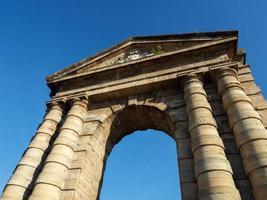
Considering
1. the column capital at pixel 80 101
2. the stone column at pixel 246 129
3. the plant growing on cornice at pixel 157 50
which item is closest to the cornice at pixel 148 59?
the plant growing on cornice at pixel 157 50

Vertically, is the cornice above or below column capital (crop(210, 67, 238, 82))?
above

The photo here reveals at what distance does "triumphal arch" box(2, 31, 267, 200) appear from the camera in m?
7.34

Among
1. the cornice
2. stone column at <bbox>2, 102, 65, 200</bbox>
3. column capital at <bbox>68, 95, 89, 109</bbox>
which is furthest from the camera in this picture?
column capital at <bbox>68, 95, 89, 109</bbox>

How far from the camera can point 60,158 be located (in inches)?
368

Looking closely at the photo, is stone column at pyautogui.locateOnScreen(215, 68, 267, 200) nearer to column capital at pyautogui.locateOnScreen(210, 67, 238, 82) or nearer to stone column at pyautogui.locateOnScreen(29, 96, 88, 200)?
column capital at pyautogui.locateOnScreen(210, 67, 238, 82)

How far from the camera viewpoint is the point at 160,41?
522 inches

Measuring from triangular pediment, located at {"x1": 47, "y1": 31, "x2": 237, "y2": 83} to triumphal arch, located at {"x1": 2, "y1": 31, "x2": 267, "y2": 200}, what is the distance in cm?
5

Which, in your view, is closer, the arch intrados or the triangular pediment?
the arch intrados

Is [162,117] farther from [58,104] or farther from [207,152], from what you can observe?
[58,104]

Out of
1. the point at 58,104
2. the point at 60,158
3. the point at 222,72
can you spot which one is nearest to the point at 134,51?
the point at 58,104

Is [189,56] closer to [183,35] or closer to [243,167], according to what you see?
[183,35]

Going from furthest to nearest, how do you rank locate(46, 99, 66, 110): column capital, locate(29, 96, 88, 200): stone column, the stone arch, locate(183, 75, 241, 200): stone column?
locate(46, 99, 66, 110): column capital < the stone arch < locate(29, 96, 88, 200): stone column < locate(183, 75, 241, 200): stone column

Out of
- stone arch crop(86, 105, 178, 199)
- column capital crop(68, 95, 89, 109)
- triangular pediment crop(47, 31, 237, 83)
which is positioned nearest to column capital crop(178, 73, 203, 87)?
stone arch crop(86, 105, 178, 199)

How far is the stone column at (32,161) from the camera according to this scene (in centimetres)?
895
